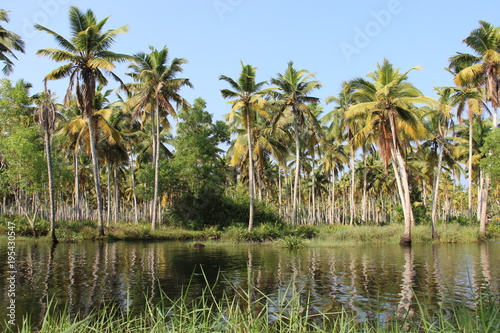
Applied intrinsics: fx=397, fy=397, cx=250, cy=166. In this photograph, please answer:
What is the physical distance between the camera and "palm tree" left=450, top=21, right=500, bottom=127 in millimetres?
28594

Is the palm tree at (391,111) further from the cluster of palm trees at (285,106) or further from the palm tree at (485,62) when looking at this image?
the palm tree at (485,62)

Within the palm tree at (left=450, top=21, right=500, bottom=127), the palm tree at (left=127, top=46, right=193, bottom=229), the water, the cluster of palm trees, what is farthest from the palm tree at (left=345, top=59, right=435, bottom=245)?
the palm tree at (left=127, top=46, right=193, bottom=229)

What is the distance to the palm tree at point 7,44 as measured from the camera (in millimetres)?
20619

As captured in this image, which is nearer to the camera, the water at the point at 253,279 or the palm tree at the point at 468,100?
the water at the point at 253,279

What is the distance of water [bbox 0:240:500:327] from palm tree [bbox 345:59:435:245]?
32.3 ft

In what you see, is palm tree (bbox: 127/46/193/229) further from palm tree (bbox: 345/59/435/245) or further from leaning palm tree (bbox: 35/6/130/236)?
palm tree (bbox: 345/59/435/245)

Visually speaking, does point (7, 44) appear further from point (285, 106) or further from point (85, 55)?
point (285, 106)

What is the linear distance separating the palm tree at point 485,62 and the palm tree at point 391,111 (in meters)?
5.15

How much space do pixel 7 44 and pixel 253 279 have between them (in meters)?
→ 18.8

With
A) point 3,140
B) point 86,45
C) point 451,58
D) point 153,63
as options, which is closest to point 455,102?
point 451,58

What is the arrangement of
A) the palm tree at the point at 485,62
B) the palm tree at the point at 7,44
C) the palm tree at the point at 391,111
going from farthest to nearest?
1. the palm tree at the point at 485,62
2. the palm tree at the point at 391,111
3. the palm tree at the point at 7,44

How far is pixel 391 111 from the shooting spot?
2705cm

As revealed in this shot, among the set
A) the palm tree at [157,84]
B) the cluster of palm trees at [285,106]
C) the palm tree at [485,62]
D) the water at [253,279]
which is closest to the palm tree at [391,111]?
the cluster of palm trees at [285,106]

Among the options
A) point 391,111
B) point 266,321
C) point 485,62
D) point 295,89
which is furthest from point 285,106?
point 266,321
